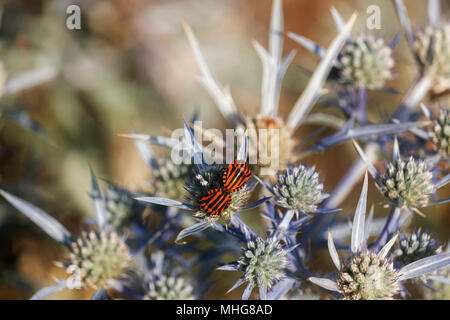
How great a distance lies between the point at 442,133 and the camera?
1262 mm

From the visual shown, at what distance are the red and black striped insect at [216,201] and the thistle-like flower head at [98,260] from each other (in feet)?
1.58

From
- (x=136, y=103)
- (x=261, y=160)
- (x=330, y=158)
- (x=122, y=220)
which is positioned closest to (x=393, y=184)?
(x=261, y=160)

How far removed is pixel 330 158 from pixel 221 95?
1.39 m

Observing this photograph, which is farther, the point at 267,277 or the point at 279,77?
the point at 279,77

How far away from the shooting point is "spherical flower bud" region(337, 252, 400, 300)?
98 cm

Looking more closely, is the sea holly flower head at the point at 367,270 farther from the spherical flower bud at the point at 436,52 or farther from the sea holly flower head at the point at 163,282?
the spherical flower bud at the point at 436,52

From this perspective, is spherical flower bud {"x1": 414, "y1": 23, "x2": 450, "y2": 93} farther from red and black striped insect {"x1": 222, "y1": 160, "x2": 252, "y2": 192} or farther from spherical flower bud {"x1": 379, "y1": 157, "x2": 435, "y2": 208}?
red and black striped insect {"x1": 222, "y1": 160, "x2": 252, "y2": 192}

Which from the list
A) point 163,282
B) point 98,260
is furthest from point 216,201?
point 98,260

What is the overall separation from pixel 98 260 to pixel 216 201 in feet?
1.85

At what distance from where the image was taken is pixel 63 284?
3.89 ft

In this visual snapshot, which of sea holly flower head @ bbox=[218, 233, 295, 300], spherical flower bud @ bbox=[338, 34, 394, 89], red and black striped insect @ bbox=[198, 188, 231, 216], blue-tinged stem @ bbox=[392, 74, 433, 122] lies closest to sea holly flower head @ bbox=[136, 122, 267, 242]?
red and black striped insect @ bbox=[198, 188, 231, 216]

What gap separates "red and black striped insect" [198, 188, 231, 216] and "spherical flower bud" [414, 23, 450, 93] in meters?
1.06

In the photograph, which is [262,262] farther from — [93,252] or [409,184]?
[93,252]
